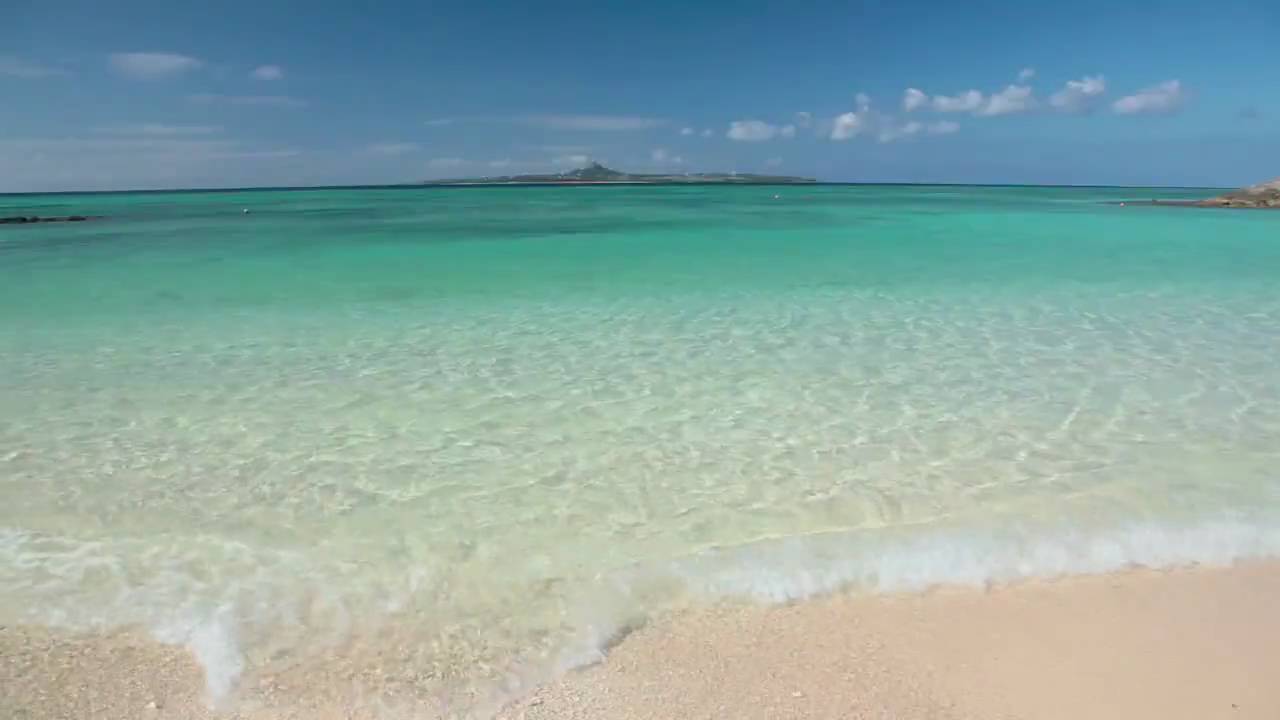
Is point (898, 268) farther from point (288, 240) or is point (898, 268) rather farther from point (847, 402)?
point (288, 240)

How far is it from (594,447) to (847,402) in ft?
7.29

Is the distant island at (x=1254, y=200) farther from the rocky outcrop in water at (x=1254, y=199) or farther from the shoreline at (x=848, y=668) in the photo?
the shoreline at (x=848, y=668)

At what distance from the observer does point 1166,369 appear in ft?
25.0

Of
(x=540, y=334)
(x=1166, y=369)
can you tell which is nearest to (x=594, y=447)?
(x=540, y=334)

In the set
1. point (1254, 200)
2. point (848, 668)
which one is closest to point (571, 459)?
point (848, 668)

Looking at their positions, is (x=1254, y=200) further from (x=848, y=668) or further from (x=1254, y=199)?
(x=848, y=668)

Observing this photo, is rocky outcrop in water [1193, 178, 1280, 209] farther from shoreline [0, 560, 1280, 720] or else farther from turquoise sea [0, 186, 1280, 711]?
shoreline [0, 560, 1280, 720]

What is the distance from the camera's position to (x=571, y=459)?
18.2ft

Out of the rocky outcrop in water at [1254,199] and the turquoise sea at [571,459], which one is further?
the rocky outcrop in water at [1254,199]

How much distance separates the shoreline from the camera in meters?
3.05

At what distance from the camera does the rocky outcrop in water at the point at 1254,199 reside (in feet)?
139

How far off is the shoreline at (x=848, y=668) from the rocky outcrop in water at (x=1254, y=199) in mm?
48421

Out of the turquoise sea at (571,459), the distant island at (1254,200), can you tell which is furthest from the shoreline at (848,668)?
the distant island at (1254,200)

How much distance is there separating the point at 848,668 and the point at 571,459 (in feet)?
8.79
